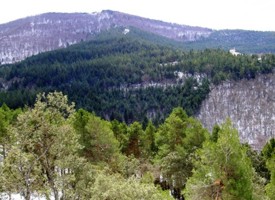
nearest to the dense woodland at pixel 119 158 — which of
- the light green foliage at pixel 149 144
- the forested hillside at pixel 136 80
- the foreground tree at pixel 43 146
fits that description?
the foreground tree at pixel 43 146

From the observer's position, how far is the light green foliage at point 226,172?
82.1 ft

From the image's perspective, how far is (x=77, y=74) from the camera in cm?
18875

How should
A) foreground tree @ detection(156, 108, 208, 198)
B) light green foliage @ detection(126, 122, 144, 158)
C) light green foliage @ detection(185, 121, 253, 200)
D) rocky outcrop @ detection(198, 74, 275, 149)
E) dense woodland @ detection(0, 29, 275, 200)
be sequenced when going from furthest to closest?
rocky outcrop @ detection(198, 74, 275, 149) → light green foliage @ detection(126, 122, 144, 158) → foreground tree @ detection(156, 108, 208, 198) → light green foliage @ detection(185, 121, 253, 200) → dense woodland @ detection(0, 29, 275, 200)

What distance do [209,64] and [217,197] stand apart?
452ft

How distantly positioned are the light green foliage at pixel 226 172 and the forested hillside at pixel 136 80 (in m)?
94.6

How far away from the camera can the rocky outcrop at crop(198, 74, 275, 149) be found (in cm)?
12875

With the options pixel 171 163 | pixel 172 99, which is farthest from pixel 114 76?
pixel 171 163

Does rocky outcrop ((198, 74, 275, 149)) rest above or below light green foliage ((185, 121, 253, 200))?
below

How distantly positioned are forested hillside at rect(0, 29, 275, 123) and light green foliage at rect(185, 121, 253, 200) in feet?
310

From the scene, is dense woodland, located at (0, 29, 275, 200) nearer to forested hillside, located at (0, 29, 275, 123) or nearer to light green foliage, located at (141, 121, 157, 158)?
light green foliage, located at (141, 121, 157, 158)

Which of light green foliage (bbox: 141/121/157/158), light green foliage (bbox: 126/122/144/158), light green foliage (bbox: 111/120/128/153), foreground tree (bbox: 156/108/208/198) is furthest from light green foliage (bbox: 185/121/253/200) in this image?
light green foliage (bbox: 141/121/157/158)

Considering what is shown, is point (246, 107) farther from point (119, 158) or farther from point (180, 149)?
point (119, 158)

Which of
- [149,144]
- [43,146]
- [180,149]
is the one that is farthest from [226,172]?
[149,144]

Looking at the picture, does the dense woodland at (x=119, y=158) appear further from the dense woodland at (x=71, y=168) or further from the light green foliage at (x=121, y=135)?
the light green foliage at (x=121, y=135)
